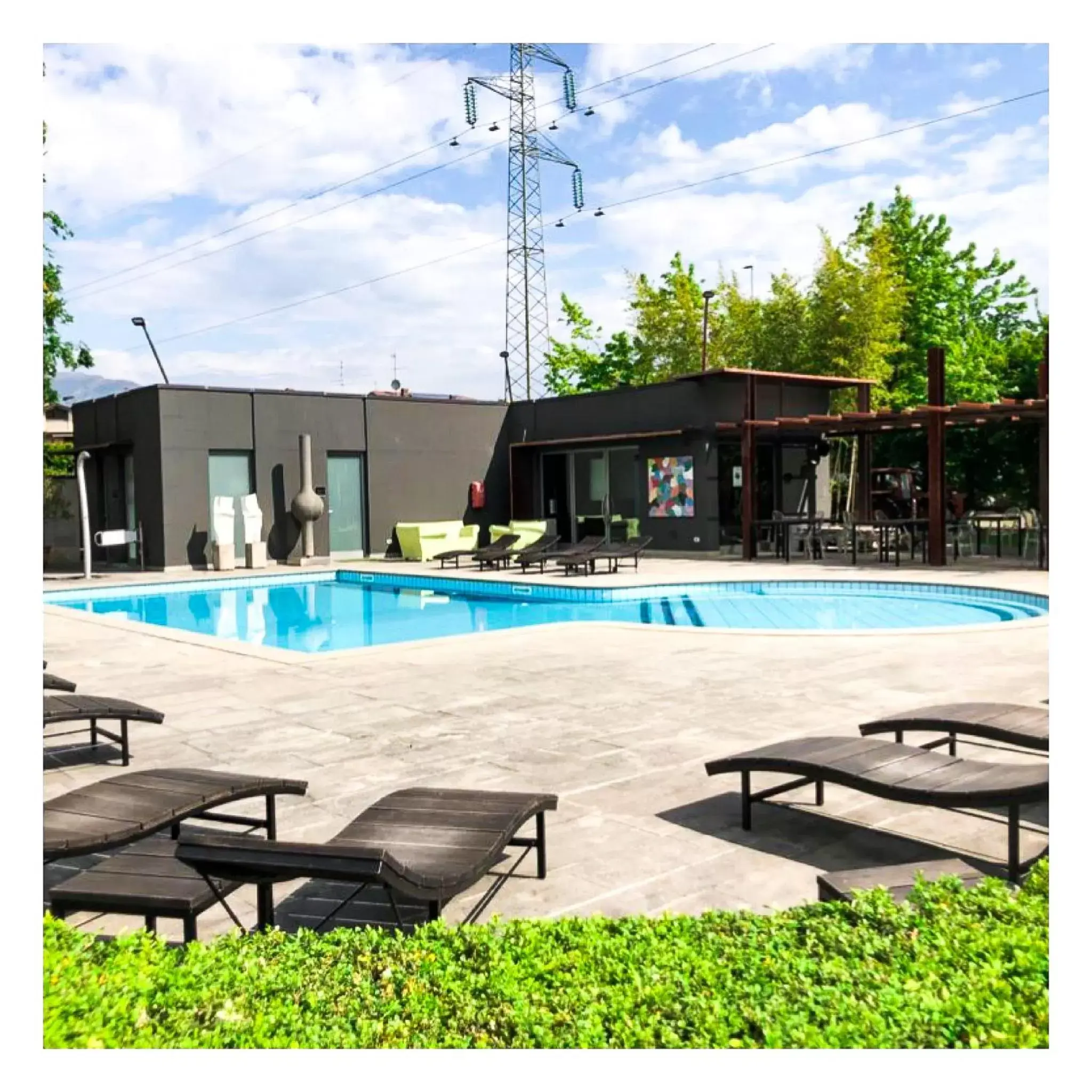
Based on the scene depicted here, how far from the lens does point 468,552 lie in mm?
18984

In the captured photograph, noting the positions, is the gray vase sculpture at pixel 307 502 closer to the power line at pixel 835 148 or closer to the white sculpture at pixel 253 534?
the white sculpture at pixel 253 534

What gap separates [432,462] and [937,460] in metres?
11.0

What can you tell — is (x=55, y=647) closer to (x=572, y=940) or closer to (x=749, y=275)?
(x=572, y=940)

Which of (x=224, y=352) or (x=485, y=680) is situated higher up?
(x=224, y=352)

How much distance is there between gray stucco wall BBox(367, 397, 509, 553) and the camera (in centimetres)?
2284

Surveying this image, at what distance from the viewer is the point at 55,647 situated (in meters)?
10.2

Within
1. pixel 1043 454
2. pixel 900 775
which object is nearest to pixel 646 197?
pixel 1043 454

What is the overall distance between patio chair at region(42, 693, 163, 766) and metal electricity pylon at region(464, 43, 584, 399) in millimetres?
20575

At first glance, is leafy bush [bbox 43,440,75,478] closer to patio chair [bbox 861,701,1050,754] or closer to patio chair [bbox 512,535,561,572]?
patio chair [bbox 512,535,561,572]

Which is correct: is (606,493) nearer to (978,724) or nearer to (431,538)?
(431,538)

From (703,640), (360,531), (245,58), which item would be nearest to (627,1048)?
(245,58)

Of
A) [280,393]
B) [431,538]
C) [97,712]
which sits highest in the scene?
[280,393]

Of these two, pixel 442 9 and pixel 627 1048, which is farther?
pixel 442 9

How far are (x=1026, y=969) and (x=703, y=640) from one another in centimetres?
722
